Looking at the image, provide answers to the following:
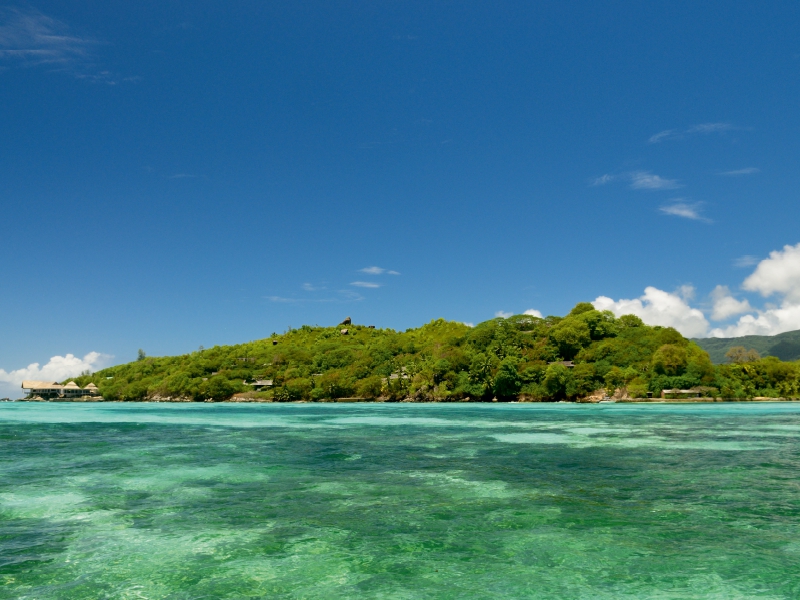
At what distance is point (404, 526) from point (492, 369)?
331 ft

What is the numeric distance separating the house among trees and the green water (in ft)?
500

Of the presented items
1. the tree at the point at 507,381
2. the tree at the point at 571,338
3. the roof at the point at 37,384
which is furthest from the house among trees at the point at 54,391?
the tree at the point at 571,338

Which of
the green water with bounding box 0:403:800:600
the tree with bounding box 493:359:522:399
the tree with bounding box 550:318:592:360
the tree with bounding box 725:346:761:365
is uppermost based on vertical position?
the tree with bounding box 550:318:592:360

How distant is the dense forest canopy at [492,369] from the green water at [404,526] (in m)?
83.4

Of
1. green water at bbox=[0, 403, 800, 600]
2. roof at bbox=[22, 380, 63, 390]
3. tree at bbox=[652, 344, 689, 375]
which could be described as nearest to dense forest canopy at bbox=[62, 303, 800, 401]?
tree at bbox=[652, 344, 689, 375]

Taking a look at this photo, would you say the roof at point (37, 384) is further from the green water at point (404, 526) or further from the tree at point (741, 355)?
the tree at point (741, 355)

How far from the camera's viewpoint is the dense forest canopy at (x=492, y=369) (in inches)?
3856

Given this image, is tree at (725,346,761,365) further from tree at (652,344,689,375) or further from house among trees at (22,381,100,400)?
house among trees at (22,381,100,400)

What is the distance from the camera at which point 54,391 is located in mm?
151000

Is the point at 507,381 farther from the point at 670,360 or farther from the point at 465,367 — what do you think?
the point at 670,360

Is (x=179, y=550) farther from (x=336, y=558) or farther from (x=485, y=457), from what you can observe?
(x=485, y=457)

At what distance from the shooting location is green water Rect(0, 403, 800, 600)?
804 centimetres

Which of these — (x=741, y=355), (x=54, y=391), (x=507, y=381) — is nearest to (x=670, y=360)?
(x=507, y=381)

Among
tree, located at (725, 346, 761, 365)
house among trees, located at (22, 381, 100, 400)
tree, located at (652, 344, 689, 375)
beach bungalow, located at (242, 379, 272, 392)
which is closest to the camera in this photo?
tree, located at (652, 344, 689, 375)
